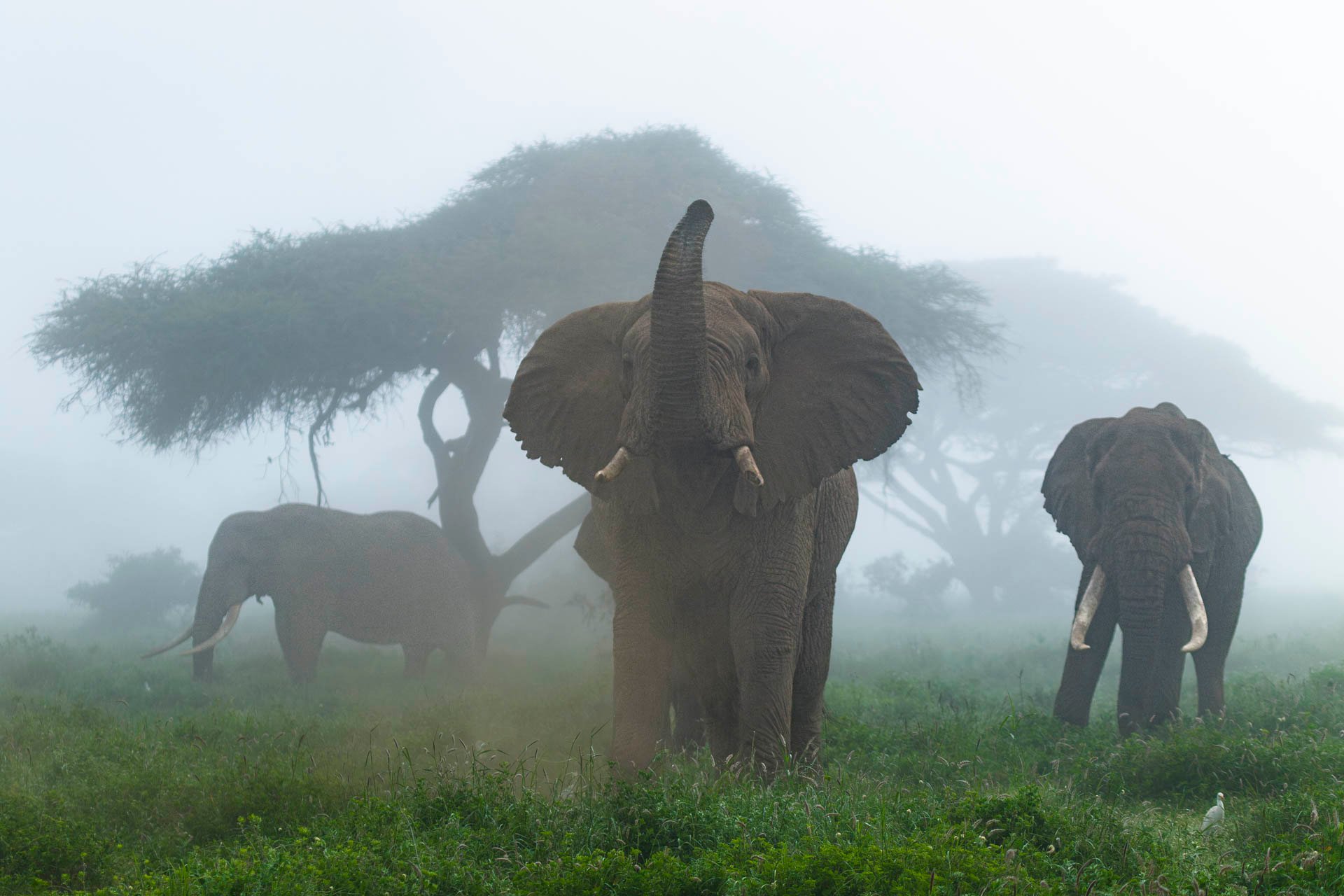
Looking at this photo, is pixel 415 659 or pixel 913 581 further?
pixel 913 581

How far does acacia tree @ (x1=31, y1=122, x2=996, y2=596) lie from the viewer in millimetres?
17922

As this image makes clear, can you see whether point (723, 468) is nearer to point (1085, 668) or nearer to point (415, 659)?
point (1085, 668)

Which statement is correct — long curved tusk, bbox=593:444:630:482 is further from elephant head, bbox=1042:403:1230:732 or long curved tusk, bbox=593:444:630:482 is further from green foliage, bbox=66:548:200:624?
green foliage, bbox=66:548:200:624

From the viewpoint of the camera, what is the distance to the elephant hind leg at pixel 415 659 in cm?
1524

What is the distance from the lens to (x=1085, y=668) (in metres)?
9.25

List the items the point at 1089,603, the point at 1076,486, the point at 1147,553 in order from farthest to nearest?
the point at 1076,486
the point at 1089,603
the point at 1147,553

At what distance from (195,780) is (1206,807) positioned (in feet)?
17.9

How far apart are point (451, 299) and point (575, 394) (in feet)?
41.0

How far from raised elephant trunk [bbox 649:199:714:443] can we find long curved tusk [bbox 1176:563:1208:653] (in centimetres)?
502

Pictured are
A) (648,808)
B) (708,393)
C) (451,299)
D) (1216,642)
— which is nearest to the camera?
(648,808)

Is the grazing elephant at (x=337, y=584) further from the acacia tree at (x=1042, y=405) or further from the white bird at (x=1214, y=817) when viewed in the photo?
the acacia tree at (x=1042, y=405)

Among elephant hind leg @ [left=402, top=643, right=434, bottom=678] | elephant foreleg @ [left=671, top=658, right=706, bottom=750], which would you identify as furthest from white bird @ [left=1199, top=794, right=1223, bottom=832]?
elephant hind leg @ [left=402, top=643, right=434, bottom=678]

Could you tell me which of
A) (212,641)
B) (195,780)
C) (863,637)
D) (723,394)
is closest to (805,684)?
(723,394)

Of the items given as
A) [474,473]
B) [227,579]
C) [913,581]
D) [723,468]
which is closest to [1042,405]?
[913,581]
